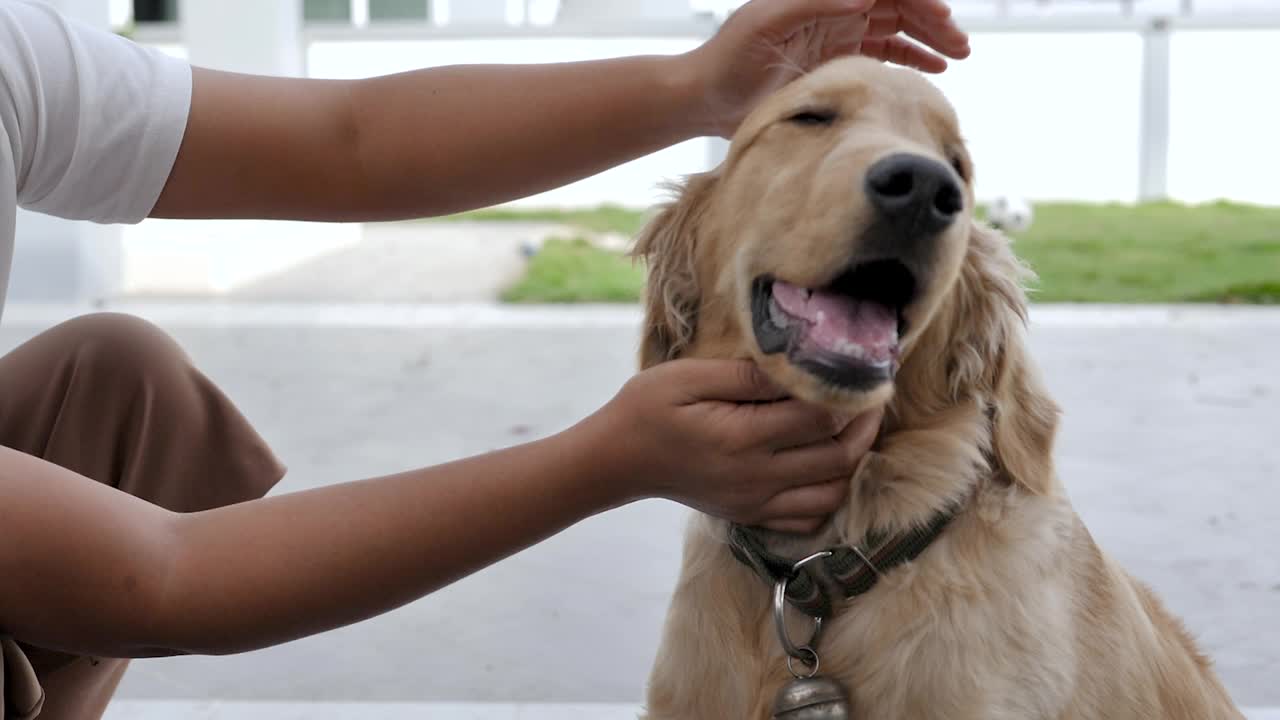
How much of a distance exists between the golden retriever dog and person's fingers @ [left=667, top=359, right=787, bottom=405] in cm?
3

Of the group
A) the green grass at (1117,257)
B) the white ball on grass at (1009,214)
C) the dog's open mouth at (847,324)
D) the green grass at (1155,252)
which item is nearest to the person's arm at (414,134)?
the dog's open mouth at (847,324)

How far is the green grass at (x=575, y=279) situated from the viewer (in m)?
7.00

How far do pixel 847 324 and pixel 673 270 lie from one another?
391mm

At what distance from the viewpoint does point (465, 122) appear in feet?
5.60

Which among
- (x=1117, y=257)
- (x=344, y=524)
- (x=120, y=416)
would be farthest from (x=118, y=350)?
(x=1117, y=257)

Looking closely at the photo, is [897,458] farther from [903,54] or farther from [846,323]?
[903,54]

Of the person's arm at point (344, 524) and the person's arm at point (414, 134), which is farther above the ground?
the person's arm at point (414, 134)

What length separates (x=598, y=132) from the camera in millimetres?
1689

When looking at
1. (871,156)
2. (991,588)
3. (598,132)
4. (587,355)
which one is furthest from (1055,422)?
(587,355)

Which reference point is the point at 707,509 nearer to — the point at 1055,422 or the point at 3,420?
the point at 1055,422

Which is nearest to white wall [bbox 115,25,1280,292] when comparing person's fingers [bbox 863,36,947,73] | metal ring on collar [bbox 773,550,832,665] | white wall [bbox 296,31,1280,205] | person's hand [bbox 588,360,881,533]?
white wall [bbox 296,31,1280,205]

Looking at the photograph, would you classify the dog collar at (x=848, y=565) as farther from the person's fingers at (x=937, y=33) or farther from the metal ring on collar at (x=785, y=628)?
the person's fingers at (x=937, y=33)

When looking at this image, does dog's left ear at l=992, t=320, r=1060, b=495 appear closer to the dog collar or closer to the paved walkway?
the dog collar

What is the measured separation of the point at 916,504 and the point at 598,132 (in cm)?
59
